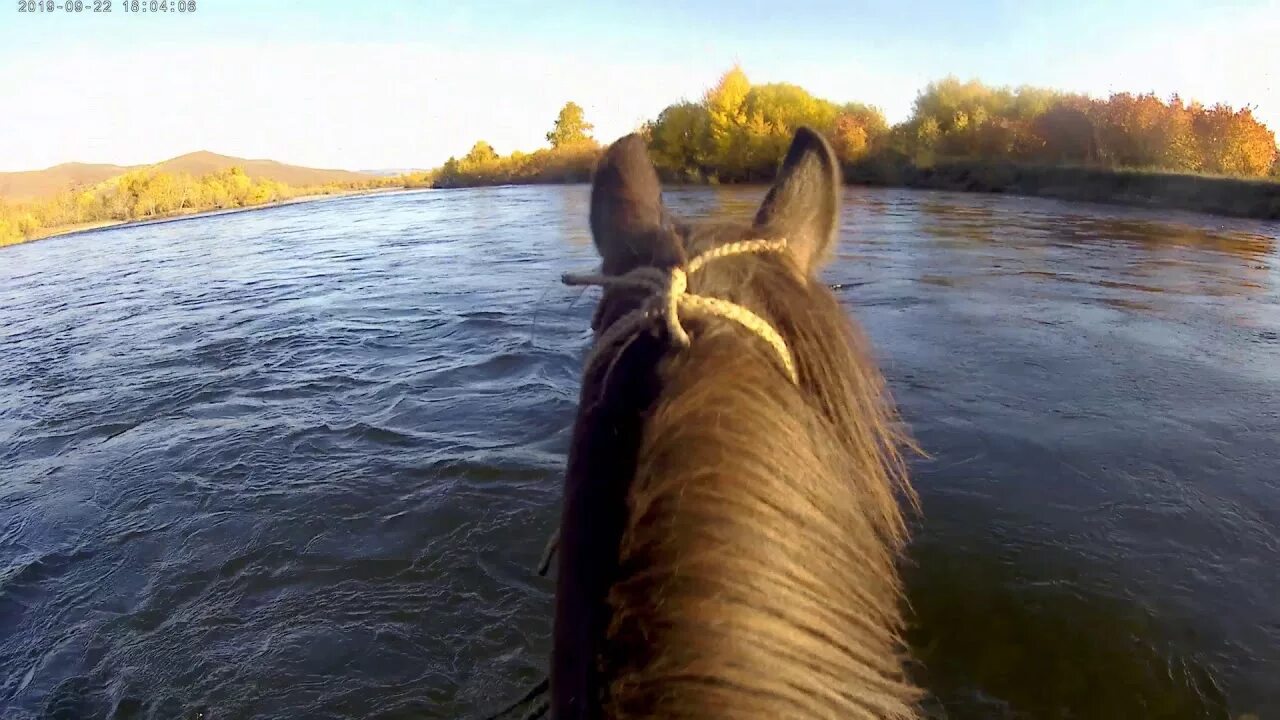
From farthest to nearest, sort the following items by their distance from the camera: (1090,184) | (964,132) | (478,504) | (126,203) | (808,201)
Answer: (126,203), (964,132), (1090,184), (478,504), (808,201)

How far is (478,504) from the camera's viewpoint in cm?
417

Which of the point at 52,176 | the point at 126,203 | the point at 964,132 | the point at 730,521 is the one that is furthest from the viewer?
the point at 52,176

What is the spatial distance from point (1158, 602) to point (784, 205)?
9.54 feet

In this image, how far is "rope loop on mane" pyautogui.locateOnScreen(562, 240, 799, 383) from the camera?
3.26ft

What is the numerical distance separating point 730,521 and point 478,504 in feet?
11.4

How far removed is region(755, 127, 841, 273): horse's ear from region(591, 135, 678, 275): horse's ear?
0.22 metres

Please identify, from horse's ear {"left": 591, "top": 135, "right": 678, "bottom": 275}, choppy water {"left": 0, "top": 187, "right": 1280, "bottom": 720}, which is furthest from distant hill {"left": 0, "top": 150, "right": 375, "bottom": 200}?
horse's ear {"left": 591, "top": 135, "right": 678, "bottom": 275}

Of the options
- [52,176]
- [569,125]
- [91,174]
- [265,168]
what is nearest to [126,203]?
[569,125]

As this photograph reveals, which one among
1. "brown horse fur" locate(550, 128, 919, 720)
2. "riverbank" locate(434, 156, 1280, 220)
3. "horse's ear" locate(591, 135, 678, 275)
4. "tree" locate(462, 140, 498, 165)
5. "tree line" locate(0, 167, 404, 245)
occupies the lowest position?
"brown horse fur" locate(550, 128, 919, 720)

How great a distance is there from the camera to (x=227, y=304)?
37.8 feet

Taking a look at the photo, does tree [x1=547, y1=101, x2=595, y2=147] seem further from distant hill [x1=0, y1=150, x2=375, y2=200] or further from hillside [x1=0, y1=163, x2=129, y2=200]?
hillside [x1=0, y1=163, x2=129, y2=200]

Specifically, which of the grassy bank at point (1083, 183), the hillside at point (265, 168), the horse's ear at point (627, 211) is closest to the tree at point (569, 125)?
the grassy bank at point (1083, 183)

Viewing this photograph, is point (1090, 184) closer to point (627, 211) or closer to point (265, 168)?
point (627, 211)

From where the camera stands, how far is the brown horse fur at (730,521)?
0.86m
